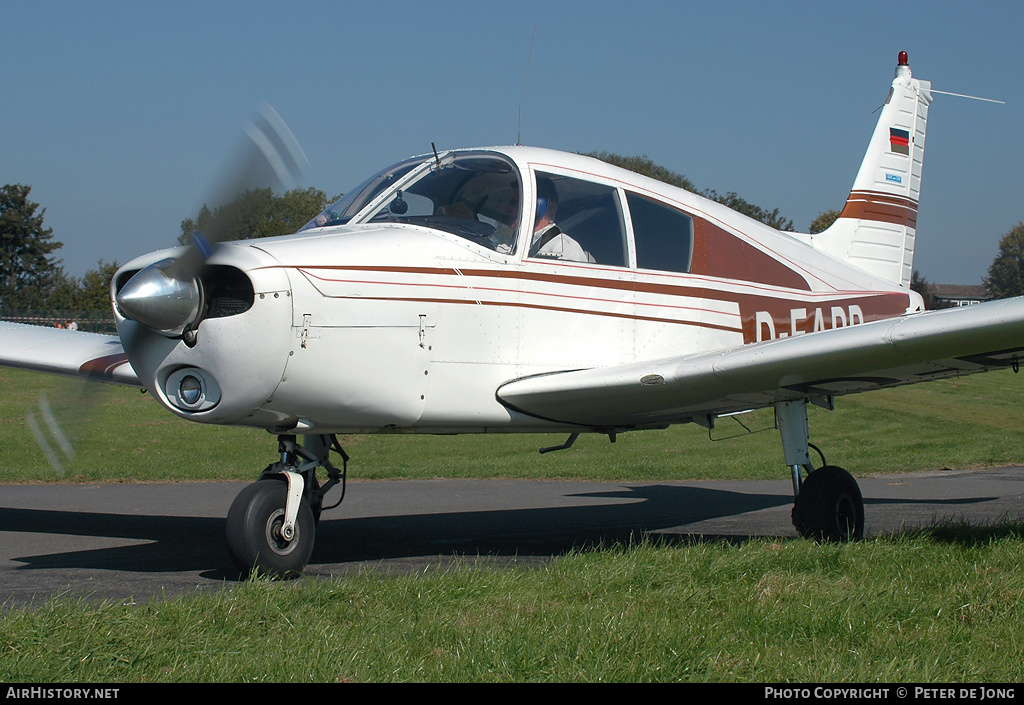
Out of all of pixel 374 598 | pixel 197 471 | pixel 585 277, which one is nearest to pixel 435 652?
pixel 374 598

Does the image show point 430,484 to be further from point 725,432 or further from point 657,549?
point 725,432

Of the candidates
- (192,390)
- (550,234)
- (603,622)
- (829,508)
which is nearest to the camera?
(603,622)

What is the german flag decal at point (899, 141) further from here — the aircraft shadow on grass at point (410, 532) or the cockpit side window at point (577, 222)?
the cockpit side window at point (577, 222)

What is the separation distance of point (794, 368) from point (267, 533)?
3.35 meters

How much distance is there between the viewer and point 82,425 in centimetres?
618

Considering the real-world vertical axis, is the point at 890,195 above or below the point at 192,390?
above

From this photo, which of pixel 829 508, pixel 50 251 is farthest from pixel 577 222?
pixel 50 251

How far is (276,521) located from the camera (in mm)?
5516

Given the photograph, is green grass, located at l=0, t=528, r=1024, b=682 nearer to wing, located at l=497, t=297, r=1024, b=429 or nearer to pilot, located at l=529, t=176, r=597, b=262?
wing, located at l=497, t=297, r=1024, b=429

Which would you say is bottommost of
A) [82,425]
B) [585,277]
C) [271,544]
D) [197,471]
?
[197,471]

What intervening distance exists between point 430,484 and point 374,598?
797cm

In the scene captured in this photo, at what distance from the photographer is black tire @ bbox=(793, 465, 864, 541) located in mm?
7082

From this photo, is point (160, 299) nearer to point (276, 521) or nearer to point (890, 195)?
point (276, 521)
